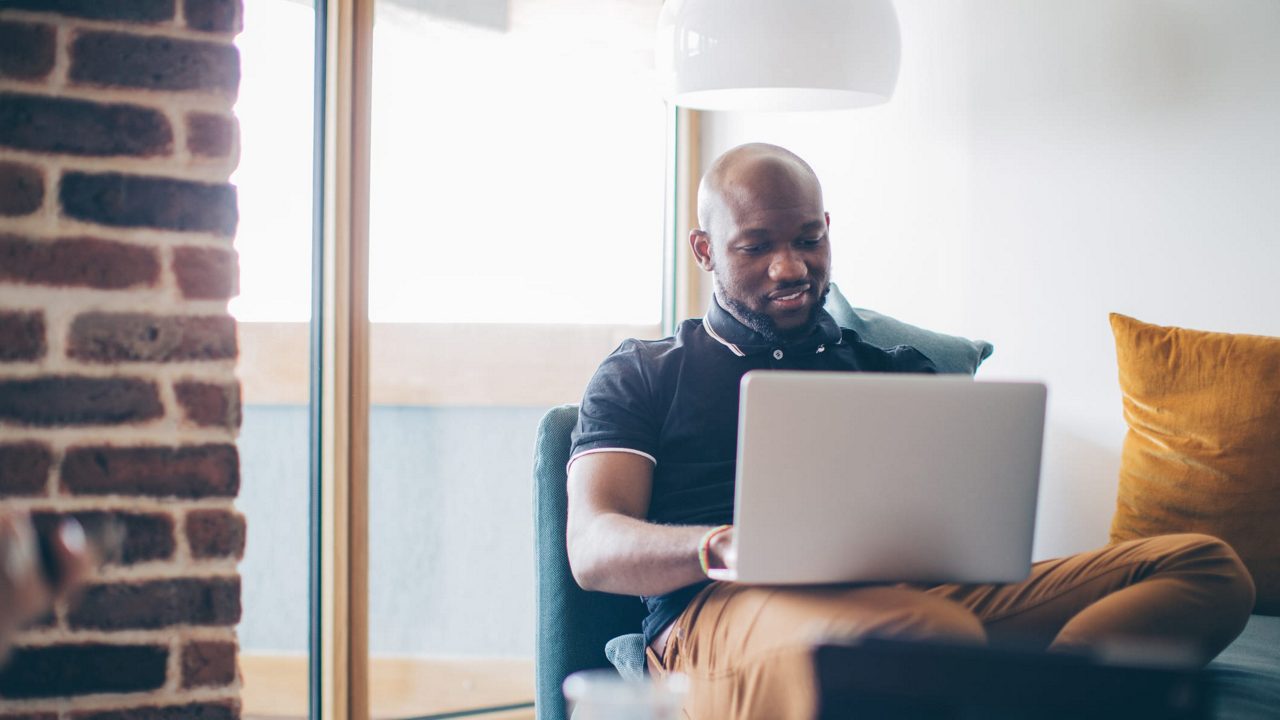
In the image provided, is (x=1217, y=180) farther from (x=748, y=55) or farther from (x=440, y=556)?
(x=440, y=556)

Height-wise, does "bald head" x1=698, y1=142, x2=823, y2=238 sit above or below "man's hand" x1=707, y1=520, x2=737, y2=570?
above

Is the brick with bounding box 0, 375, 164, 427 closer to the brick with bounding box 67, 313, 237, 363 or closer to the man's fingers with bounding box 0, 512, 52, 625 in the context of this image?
the brick with bounding box 67, 313, 237, 363

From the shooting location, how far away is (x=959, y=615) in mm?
1223

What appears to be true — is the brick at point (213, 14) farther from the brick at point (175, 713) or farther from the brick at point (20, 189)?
the brick at point (175, 713)

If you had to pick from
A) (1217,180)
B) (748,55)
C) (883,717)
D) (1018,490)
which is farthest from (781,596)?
(1217,180)

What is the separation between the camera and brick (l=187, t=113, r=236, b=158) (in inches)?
57.1

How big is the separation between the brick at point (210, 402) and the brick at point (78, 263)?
149 mm

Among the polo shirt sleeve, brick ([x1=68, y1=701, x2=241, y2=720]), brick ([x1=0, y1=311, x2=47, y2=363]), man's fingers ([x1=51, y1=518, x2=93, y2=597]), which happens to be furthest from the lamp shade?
man's fingers ([x1=51, y1=518, x2=93, y2=597])

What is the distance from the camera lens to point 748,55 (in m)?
1.98

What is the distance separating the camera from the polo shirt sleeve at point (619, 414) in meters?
1.59

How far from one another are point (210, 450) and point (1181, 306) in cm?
168

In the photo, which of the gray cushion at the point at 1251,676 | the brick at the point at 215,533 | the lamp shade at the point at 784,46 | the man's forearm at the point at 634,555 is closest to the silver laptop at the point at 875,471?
the man's forearm at the point at 634,555

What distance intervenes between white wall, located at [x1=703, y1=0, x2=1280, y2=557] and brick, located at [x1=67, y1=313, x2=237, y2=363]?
5.25 ft

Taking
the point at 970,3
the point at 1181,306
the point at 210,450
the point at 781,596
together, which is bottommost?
the point at 781,596
